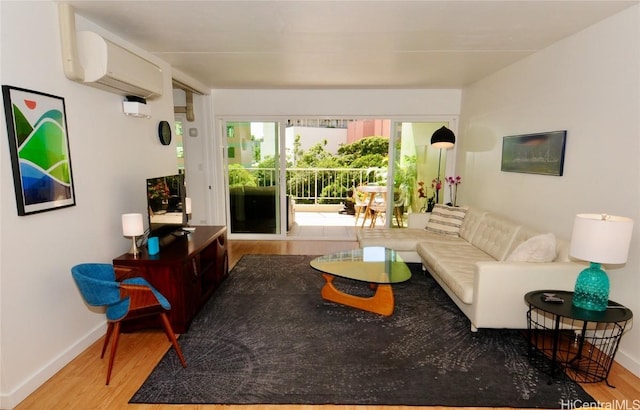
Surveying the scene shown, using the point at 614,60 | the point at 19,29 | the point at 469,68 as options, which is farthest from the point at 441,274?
the point at 19,29

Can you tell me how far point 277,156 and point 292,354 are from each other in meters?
3.66

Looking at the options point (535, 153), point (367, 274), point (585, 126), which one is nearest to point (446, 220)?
point (535, 153)

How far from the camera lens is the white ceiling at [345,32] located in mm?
2268

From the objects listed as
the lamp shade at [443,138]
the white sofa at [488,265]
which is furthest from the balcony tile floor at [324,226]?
the lamp shade at [443,138]

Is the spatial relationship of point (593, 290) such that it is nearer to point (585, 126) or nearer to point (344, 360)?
point (585, 126)

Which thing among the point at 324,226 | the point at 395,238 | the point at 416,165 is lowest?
the point at 324,226

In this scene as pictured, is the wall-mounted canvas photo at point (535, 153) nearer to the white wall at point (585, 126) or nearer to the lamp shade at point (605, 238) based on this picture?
the white wall at point (585, 126)

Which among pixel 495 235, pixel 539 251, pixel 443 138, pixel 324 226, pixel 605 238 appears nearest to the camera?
pixel 605 238

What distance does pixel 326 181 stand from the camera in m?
7.86

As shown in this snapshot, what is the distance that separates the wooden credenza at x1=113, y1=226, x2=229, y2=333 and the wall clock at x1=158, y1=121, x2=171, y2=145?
3.68ft

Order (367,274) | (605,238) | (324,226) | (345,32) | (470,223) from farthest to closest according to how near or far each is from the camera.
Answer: (324,226)
(470,223)
(367,274)
(345,32)
(605,238)

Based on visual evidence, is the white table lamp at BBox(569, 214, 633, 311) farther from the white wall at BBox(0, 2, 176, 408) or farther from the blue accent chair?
the white wall at BBox(0, 2, 176, 408)

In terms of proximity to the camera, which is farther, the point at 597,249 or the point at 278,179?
the point at 278,179

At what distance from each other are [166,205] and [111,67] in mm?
1228
